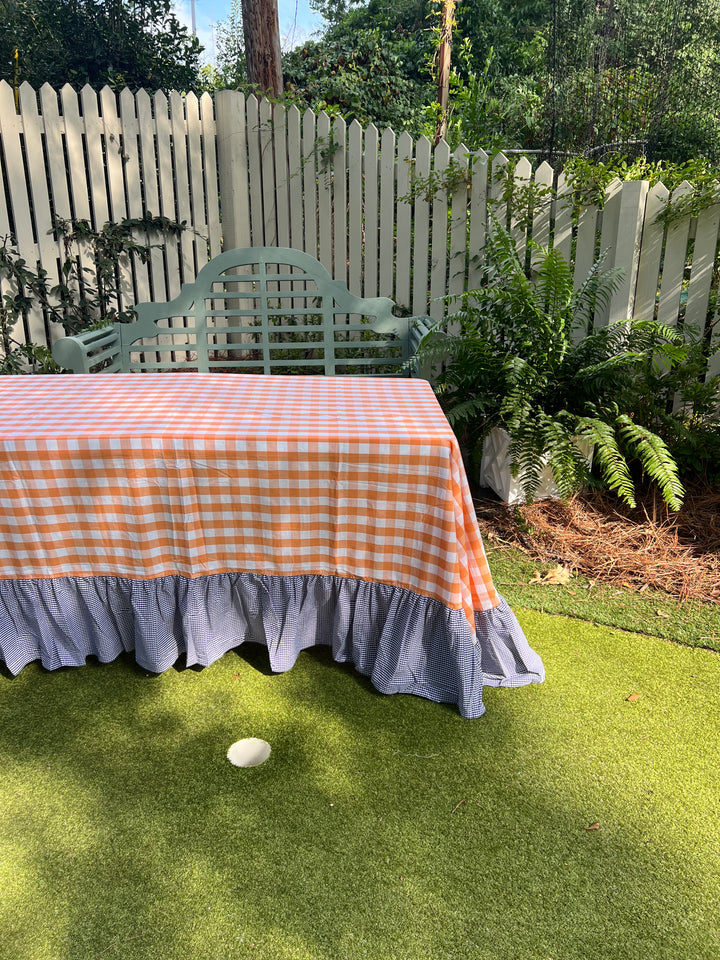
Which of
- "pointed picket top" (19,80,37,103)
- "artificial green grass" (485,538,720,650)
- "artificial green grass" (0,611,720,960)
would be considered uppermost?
"pointed picket top" (19,80,37,103)

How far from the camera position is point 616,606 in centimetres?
288

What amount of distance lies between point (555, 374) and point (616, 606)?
1.33 metres

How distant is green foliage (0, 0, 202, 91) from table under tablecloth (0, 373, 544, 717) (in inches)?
516

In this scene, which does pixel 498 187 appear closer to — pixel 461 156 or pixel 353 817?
pixel 461 156

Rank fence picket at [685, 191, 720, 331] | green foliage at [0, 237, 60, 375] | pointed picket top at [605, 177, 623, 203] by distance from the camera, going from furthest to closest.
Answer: green foliage at [0, 237, 60, 375] → pointed picket top at [605, 177, 623, 203] → fence picket at [685, 191, 720, 331]

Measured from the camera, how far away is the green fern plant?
128 inches

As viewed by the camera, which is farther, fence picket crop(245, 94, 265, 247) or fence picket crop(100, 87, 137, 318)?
fence picket crop(245, 94, 265, 247)

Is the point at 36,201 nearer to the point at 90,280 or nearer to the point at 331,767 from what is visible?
the point at 90,280

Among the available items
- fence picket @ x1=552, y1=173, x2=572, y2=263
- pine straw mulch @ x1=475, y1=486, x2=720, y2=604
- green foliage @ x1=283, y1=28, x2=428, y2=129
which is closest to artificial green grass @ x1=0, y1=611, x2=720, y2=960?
pine straw mulch @ x1=475, y1=486, x2=720, y2=604

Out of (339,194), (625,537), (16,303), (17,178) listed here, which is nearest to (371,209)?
(339,194)

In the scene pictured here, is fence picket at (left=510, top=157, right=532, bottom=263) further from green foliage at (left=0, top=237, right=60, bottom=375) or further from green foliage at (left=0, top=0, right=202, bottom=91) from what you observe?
green foliage at (left=0, top=0, right=202, bottom=91)

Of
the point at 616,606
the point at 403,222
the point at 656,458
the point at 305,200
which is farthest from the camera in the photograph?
the point at 305,200

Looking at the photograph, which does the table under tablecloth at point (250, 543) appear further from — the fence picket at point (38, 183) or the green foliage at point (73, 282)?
the fence picket at point (38, 183)

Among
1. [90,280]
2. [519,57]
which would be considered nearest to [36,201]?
[90,280]
